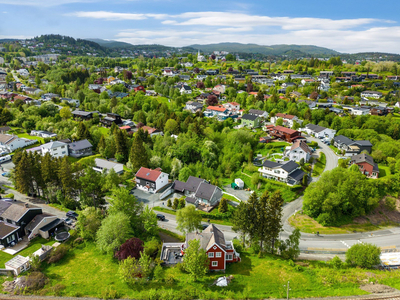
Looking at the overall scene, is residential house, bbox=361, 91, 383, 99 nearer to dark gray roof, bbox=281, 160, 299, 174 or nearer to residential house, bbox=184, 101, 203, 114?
residential house, bbox=184, 101, 203, 114

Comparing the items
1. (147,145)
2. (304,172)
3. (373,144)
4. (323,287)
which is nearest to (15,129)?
(147,145)

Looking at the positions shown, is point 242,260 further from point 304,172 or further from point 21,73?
point 21,73

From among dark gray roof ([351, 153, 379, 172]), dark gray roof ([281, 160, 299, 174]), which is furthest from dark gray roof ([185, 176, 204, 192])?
dark gray roof ([351, 153, 379, 172])

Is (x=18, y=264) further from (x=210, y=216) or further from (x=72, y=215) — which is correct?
(x=210, y=216)

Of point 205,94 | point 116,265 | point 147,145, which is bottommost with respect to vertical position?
point 116,265

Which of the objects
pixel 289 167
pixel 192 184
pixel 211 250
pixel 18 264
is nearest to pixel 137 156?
pixel 192 184

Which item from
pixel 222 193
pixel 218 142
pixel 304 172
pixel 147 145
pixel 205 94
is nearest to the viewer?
pixel 222 193
